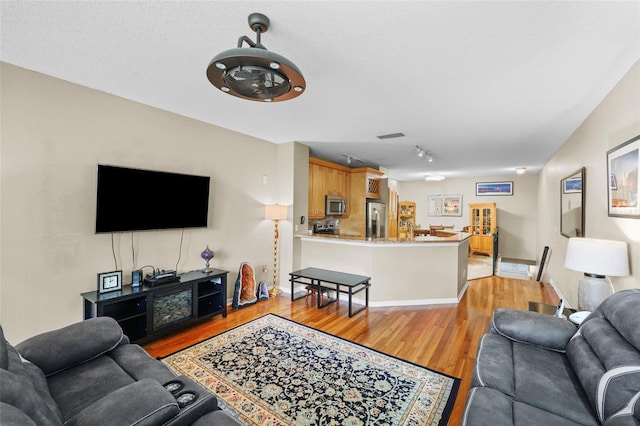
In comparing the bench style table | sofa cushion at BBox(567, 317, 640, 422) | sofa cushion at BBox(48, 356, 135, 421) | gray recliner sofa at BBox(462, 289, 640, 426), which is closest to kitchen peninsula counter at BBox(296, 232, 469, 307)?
the bench style table

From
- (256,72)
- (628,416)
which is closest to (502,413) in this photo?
(628,416)

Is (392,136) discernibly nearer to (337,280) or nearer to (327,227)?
(337,280)

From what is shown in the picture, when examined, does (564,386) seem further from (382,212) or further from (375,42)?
(382,212)

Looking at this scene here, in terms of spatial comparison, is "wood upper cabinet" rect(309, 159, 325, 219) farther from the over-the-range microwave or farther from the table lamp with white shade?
the table lamp with white shade

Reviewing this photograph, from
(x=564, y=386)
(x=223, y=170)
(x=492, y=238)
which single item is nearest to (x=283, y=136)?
(x=223, y=170)

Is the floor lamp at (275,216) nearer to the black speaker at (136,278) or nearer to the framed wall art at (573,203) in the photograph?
the black speaker at (136,278)

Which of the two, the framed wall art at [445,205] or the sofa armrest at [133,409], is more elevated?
the framed wall art at [445,205]

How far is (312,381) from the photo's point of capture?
89.4 inches

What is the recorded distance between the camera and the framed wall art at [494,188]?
859 centimetres

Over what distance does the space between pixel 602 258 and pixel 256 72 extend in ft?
9.08

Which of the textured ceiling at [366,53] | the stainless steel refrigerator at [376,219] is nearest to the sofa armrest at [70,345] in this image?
the textured ceiling at [366,53]

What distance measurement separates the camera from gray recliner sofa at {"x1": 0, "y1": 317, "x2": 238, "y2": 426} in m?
0.96

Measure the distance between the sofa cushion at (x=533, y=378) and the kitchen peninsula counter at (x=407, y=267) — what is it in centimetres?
224

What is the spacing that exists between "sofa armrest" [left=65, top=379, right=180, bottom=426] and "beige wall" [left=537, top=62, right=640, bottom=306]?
3118mm
